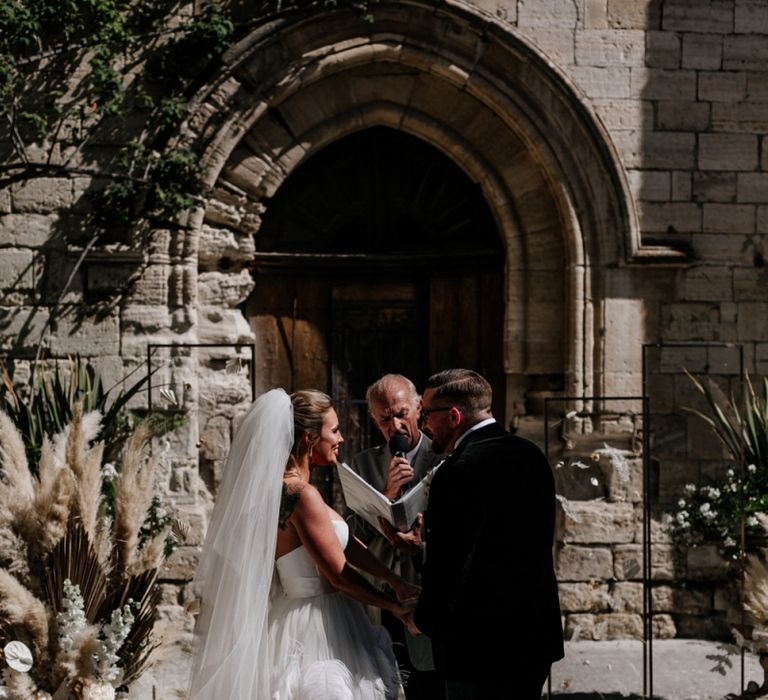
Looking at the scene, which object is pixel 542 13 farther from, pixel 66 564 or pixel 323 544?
pixel 66 564

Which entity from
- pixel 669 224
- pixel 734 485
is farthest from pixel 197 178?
pixel 734 485

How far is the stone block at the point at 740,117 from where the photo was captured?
759 cm

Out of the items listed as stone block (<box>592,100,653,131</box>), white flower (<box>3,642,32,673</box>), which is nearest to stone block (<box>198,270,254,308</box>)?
stone block (<box>592,100,653,131</box>)

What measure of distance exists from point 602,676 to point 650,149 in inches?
136

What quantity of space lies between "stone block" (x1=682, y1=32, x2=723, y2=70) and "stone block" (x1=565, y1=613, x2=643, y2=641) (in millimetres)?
3755

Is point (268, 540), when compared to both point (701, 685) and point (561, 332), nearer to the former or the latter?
point (701, 685)

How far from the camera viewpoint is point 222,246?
24.7ft

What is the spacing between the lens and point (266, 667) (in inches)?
151

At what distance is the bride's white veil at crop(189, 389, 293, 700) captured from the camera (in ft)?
12.3

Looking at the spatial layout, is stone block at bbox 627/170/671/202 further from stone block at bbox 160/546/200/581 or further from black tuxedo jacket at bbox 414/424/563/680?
black tuxedo jacket at bbox 414/424/563/680

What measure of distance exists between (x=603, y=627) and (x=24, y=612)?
5.04 m

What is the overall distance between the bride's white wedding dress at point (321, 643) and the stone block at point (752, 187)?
472 centimetres

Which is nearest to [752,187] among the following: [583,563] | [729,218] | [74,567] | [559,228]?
[729,218]

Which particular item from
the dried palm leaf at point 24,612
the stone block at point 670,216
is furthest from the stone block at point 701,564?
the dried palm leaf at point 24,612
